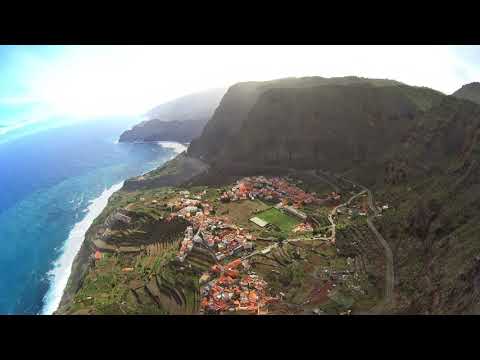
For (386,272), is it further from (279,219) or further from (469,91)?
(469,91)

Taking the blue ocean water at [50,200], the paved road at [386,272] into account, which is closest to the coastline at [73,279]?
the blue ocean water at [50,200]

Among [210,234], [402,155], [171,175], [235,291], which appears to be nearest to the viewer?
[235,291]

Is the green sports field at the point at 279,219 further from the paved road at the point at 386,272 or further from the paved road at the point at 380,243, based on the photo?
the paved road at the point at 386,272

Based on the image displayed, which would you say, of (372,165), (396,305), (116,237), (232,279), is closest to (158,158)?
(116,237)

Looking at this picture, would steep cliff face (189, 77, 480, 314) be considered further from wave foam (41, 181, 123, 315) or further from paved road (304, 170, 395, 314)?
wave foam (41, 181, 123, 315)

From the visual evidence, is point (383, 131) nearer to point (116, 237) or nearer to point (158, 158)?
point (116, 237)

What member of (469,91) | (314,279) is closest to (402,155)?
(314,279)
